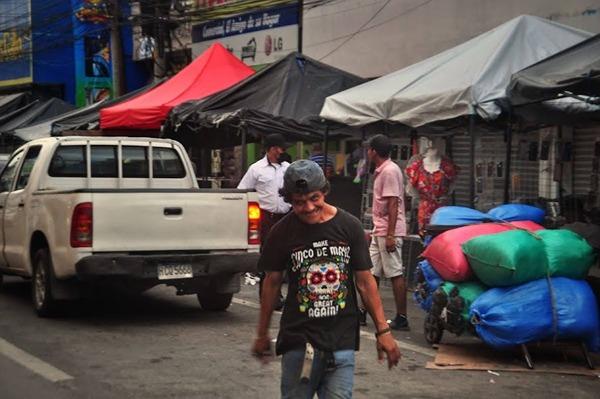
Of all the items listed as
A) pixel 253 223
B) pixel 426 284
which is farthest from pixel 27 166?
pixel 426 284

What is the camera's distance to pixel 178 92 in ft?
55.4

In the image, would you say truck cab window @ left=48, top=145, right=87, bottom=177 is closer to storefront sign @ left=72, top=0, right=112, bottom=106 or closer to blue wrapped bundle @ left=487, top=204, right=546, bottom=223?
blue wrapped bundle @ left=487, top=204, right=546, bottom=223

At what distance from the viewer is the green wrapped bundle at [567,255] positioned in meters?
7.00

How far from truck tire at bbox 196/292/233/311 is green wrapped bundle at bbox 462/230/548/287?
332 centimetres

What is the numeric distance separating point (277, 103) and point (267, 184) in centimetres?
446

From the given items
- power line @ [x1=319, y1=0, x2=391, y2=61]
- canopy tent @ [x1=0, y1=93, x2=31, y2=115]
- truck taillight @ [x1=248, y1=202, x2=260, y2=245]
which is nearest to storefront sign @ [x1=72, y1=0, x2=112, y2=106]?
canopy tent @ [x1=0, y1=93, x2=31, y2=115]

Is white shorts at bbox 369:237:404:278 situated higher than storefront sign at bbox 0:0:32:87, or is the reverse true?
storefront sign at bbox 0:0:32:87

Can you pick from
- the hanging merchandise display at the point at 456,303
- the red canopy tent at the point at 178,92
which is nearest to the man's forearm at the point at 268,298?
the hanging merchandise display at the point at 456,303

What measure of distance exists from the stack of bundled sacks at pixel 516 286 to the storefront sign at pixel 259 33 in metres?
13.9

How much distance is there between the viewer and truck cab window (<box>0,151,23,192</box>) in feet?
34.0

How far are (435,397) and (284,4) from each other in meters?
16.0

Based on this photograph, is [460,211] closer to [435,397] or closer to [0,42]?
[435,397]

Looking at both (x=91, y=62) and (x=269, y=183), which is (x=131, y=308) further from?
(x=91, y=62)

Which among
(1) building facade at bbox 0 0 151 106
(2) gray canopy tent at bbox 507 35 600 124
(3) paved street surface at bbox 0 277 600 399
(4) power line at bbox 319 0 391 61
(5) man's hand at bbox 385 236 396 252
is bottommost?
(3) paved street surface at bbox 0 277 600 399
